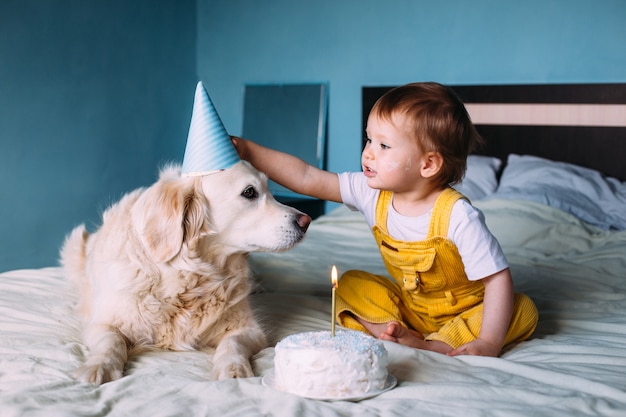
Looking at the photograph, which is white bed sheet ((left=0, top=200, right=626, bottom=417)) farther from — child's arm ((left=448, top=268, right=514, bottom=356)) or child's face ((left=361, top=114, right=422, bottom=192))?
child's face ((left=361, top=114, right=422, bottom=192))

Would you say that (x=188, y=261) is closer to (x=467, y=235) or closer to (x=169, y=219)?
(x=169, y=219)

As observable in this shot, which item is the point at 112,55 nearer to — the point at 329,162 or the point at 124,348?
the point at 329,162

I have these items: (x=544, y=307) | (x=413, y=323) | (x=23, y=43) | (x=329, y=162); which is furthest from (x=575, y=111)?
(x=23, y=43)

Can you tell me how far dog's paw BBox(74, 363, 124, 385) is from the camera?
1377 mm

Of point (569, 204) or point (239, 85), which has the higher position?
point (239, 85)

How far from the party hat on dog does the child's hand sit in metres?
0.69

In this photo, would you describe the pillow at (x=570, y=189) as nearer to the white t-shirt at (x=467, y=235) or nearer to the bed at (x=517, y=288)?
the bed at (x=517, y=288)

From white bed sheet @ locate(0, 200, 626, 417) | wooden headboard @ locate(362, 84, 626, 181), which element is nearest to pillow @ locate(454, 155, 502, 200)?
wooden headboard @ locate(362, 84, 626, 181)

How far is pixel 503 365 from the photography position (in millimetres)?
1487

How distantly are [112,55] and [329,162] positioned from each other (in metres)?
1.57

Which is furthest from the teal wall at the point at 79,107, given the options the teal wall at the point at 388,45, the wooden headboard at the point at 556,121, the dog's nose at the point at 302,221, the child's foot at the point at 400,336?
the child's foot at the point at 400,336

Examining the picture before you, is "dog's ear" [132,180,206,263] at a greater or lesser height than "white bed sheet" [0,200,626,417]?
greater

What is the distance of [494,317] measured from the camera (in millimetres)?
1643

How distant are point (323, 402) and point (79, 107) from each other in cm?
356
